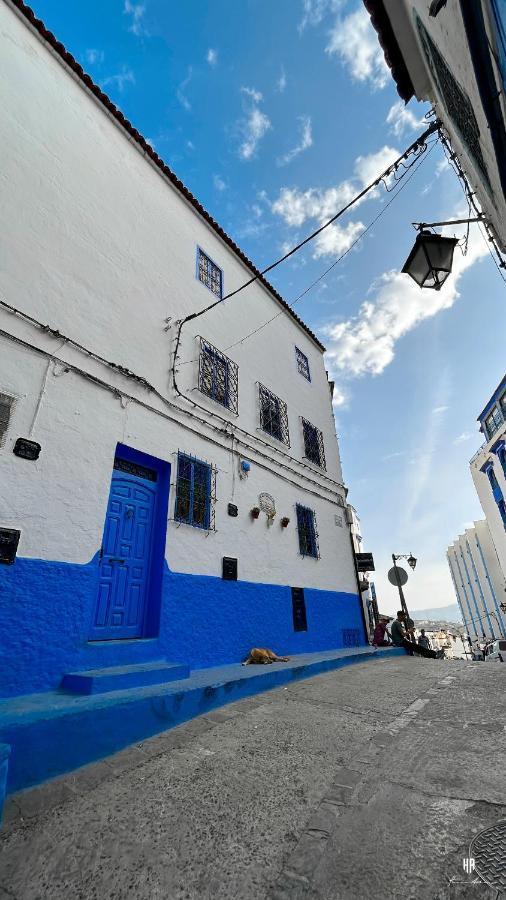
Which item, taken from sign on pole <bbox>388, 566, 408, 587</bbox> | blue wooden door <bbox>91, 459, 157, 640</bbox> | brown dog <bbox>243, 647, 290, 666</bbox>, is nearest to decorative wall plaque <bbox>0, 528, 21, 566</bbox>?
blue wooden door <bbox>91, 459, 157, 640</bbox>

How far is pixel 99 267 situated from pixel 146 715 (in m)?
6.31

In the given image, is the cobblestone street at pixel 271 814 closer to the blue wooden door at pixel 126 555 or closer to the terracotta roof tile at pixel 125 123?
the blue wooden door at pixel 126 555

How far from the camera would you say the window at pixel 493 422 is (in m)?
23.8

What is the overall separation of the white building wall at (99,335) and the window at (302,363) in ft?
9.34

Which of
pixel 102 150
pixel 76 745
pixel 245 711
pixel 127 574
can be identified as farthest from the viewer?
pixel 102 150

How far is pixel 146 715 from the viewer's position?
3426 millimetres

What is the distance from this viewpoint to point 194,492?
6641 mm

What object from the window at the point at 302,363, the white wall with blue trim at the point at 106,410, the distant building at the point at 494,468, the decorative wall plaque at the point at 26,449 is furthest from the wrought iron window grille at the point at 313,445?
the distant building at the point at 494,468

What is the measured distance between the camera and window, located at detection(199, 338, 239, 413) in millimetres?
7746

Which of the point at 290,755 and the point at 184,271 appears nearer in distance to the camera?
the point at 290,755

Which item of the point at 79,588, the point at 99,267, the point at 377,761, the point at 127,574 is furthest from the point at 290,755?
the point at 99,267

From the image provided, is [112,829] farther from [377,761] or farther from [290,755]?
[377,761]

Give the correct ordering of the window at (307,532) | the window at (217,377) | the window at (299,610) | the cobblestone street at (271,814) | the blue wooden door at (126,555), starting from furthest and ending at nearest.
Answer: the window at (307,532)
the window at (299,610)
the window at (217,377)
the blue wooden door at (126,555)
the cobblestone street at (271,814)

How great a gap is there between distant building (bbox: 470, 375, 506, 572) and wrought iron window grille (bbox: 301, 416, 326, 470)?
51.2 ft
